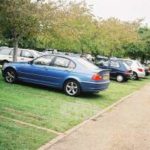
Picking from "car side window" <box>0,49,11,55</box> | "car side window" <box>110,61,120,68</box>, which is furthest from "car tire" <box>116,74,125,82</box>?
"car side window" <box>0,49,11,55</box>

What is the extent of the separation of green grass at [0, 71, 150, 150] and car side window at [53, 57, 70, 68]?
1.06m

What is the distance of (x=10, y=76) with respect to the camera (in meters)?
16.0

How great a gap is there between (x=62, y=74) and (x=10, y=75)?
2307 millimetres

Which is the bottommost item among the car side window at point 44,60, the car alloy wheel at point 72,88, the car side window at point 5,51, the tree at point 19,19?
the car alloy wheel at point 72,88

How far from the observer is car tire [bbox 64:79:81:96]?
15.0 metres

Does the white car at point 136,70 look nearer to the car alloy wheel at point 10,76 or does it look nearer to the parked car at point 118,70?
the parked car at point 118,70

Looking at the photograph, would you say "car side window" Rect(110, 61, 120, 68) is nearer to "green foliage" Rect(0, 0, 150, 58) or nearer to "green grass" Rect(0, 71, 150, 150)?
"green foliage" Rect(0, 0, 150, 58)

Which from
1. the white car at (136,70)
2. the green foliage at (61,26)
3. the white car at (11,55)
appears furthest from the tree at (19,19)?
the white car at (136,70)

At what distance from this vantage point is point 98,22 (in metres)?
Result: 32.6

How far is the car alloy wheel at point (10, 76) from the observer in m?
16.0

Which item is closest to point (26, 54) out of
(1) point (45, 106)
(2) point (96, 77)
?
(2) point (96, 77)

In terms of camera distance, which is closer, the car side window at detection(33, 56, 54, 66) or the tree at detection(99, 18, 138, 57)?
the car side window at detection(33, 56, 54, 66)

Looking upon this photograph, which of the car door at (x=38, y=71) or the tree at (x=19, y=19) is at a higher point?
the tree at (x=19, y=19)

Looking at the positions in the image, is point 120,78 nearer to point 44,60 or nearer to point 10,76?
point 44,60
